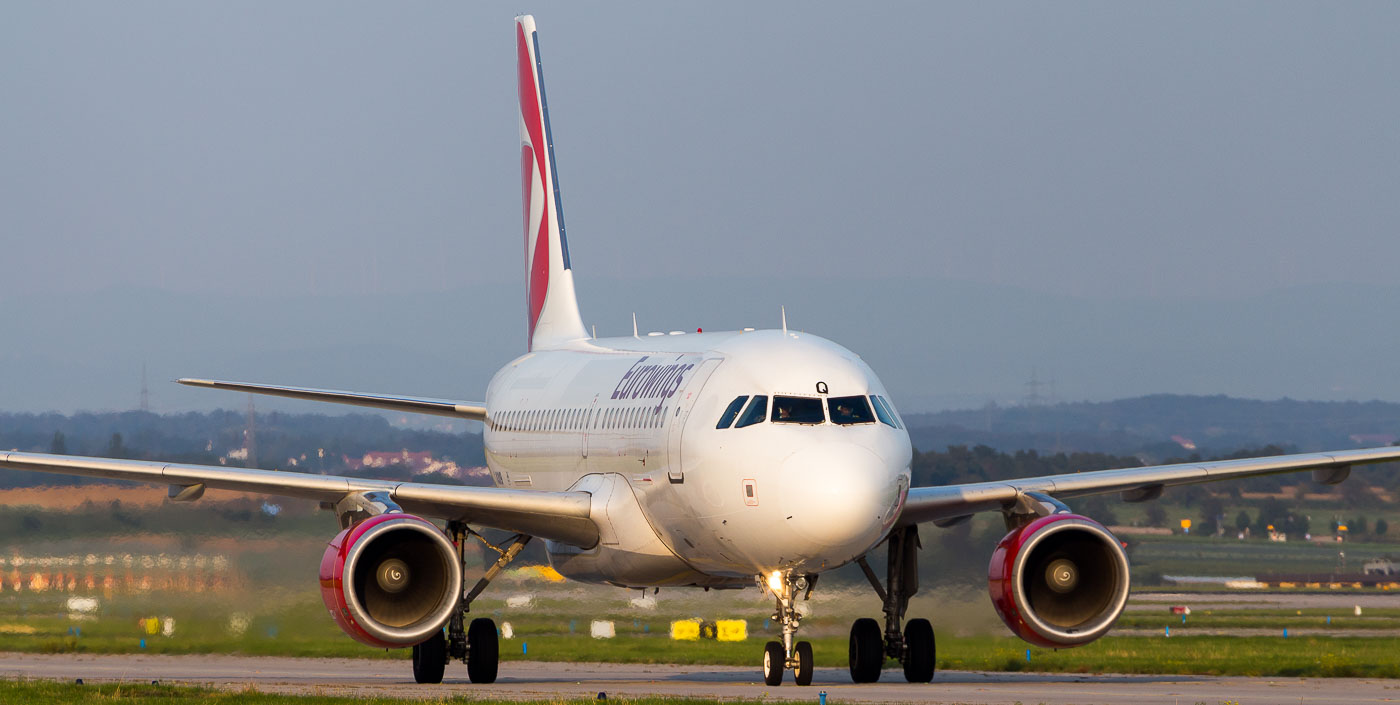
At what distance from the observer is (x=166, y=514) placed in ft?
113

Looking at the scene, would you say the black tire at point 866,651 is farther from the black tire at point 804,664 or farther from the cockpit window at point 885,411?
the cockpit window at point 885,411

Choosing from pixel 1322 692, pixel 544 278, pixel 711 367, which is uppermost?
pixel 544 278

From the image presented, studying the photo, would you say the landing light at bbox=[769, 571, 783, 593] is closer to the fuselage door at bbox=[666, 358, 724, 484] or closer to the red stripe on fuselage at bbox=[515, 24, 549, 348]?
the fuselage door at bbox=[666, 358, 724, 484]

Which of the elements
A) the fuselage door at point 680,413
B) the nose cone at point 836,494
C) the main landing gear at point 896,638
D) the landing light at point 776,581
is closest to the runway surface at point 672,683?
the main landing gear at point 896,638

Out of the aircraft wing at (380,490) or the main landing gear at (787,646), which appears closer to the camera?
the main landing gear at (787,646)

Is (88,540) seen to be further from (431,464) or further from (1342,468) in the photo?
(1342,468)

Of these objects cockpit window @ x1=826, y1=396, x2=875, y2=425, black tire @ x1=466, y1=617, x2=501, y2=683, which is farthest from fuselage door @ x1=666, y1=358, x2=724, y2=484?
black tire @ x1=466, y1=617, x2=501, y2=683

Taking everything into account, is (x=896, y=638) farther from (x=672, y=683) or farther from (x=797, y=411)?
(x=797, y=411)

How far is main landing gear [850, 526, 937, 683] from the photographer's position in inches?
989

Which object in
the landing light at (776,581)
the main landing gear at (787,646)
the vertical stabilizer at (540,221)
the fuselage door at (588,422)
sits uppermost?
the vertical stabilizer at (540,221)

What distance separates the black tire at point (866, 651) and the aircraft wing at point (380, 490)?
3531 mm

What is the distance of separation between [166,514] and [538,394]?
807 cm

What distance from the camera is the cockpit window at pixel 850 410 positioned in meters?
21.0

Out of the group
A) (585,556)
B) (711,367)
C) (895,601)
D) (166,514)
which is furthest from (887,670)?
(166,514)
